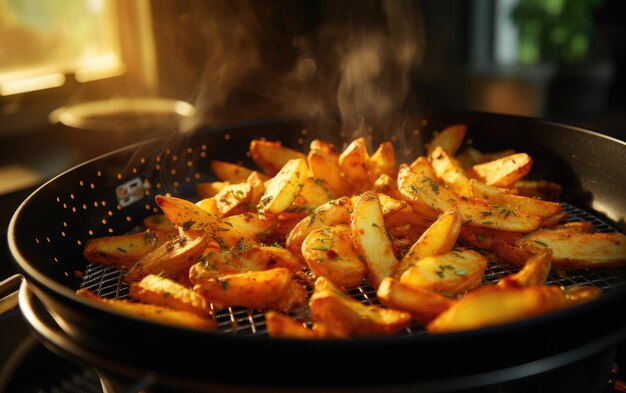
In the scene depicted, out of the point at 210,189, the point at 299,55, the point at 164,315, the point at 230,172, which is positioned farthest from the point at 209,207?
the point at 299,55

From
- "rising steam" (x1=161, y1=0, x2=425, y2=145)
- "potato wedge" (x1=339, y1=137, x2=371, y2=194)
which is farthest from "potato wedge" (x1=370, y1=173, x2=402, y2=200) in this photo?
"rising steam" (x1=161, y1=0, x2=425, y2=145)

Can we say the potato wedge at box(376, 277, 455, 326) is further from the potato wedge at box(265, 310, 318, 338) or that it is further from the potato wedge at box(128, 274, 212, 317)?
the potato wedge at box(128, 274, 212, 317)

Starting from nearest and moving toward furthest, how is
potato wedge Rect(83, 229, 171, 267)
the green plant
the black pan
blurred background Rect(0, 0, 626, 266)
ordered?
the black pan, potato wedge Rect(83, 229, 171, 267), blurred background Rect(0, 0, 626, 266), the green plant

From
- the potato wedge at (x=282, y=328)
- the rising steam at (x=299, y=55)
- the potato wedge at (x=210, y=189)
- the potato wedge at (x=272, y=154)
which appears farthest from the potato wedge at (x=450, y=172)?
the rising steam at (x=299, y=55)

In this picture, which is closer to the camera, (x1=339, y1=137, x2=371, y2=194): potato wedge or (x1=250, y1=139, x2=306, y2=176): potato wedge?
(x1=339, y1=137, x2=371, y2=194): potato wedge

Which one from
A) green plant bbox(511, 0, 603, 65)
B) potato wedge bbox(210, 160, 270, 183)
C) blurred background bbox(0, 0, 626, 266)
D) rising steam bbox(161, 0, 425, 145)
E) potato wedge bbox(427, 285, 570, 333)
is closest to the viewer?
potato wedge bbox(427, 285, 570, 333)

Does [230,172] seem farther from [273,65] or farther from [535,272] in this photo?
[273,65]

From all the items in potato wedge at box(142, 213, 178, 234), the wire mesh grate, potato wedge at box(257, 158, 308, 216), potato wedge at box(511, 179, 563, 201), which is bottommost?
the wire mesh grate
